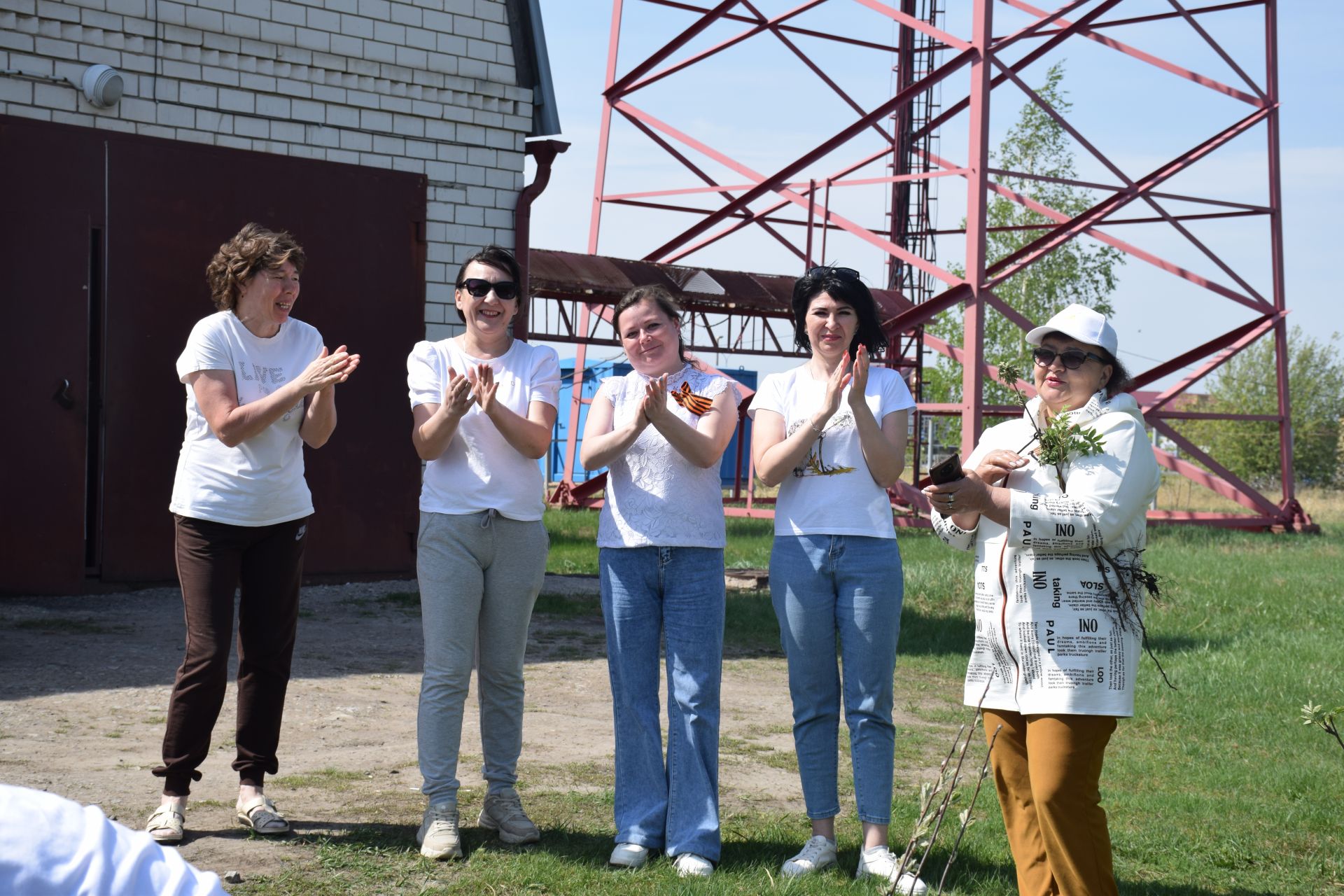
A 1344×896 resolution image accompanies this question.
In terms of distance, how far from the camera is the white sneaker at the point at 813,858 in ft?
14.6

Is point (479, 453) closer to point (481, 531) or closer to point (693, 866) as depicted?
point (481, 531)

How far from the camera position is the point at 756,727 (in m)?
7.12

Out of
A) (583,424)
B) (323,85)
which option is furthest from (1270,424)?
(323,85)

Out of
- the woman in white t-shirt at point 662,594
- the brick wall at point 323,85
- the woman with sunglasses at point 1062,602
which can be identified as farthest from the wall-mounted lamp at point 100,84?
the woman with sunglasses at point 1062,602

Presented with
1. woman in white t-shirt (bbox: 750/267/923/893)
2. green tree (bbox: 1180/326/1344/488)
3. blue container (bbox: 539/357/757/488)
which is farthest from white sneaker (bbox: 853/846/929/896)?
green tree (bbox: 1180/326/1344/488)

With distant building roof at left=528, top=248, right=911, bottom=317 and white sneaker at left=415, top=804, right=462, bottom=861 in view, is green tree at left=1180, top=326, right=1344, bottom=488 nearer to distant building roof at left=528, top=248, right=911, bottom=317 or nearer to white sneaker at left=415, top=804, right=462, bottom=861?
distant building roof at left=528, top=248, right=911, bottom=317

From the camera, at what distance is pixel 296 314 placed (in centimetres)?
1034

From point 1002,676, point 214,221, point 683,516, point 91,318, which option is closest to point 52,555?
point 91,318

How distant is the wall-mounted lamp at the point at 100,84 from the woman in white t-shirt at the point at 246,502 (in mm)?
5441

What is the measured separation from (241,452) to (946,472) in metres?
2.41

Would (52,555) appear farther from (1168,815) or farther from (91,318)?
(1168,815)

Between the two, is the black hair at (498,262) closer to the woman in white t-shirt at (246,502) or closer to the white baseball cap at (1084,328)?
the woman in white t-shirt at (246,502)

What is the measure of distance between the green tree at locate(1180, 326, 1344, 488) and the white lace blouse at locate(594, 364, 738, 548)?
1638 inches

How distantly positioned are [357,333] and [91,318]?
6.54ft
